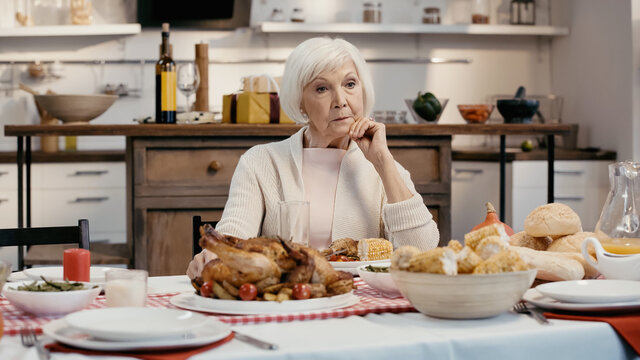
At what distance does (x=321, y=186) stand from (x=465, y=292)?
43.5 inches

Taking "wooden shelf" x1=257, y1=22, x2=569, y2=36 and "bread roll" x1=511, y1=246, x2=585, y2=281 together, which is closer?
"bread roll" x1=511, y1=246, x2=585, y2=281

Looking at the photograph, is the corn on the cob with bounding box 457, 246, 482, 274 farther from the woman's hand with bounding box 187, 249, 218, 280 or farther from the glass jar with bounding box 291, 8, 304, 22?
the glass jar with bounding box 291, 8, 304, 22

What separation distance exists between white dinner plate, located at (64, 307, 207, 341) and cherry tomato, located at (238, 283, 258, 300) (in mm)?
137

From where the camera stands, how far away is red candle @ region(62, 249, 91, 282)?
140 cm

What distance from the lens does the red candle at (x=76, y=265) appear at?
140 centimetres

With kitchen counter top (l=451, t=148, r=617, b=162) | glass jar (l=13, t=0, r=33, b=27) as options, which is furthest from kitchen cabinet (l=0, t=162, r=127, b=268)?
kitchen counter top (l=451, t=148, r=617, b=162)

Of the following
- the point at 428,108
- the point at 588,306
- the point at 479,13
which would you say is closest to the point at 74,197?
the point at 428,108

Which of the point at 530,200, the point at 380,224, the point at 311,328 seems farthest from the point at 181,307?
the point at 530,200

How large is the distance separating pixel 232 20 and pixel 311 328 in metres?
4.17

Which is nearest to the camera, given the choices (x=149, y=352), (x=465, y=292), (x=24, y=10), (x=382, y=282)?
(x=149, y=352)

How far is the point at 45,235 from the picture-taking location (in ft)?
6.10

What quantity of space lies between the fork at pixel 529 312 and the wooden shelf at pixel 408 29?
12.6 feet

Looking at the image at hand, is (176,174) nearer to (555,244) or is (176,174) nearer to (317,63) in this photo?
(317,63)

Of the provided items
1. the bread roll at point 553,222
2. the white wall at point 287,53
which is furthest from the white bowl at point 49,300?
the white wall at point 287,53
